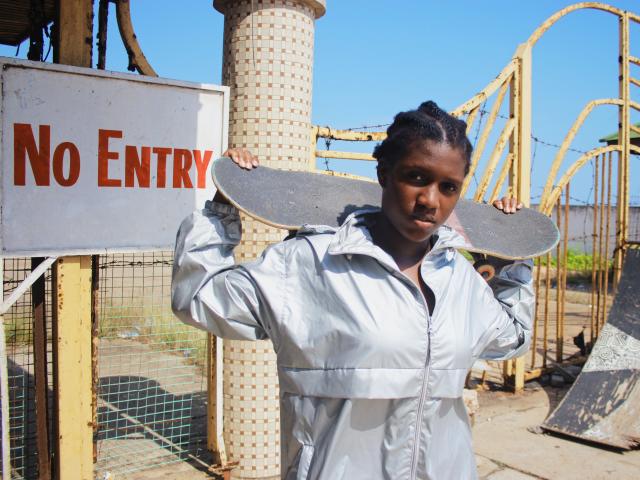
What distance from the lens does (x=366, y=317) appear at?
4.71ft

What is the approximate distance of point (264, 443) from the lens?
353cm

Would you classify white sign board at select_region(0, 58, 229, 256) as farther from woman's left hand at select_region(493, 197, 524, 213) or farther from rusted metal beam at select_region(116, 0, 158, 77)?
woman's left hand at select_region(493, 197, 524, 213)

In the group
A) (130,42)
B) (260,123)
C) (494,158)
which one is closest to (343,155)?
(260,123)

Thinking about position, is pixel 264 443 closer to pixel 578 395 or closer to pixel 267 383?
pixel 267 383

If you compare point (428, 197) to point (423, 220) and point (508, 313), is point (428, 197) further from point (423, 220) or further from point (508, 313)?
point (508, 313)

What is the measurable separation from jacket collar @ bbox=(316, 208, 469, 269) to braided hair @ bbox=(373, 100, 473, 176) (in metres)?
0.16

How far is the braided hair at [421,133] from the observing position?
154 centimetres

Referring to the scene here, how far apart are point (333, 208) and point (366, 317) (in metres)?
0.54

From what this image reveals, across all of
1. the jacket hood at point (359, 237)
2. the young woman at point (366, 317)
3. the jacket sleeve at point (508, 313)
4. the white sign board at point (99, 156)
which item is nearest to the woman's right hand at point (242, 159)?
the young woman at point (366, 317)

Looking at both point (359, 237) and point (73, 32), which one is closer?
point (359, 237)

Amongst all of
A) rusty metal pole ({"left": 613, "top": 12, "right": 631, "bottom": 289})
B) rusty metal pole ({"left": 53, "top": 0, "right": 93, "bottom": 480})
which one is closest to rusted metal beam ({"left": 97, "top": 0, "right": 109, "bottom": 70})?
rusty metal pole ({"left": 53, "top": 0, "right": 93, "bottom": 480})

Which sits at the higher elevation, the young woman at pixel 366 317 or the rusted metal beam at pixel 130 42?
the rusted metal beam at pixel 130 42

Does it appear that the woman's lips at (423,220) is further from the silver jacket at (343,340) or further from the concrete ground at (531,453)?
the concrete ground at (531,453)

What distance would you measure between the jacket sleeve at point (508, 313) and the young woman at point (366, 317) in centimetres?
15
